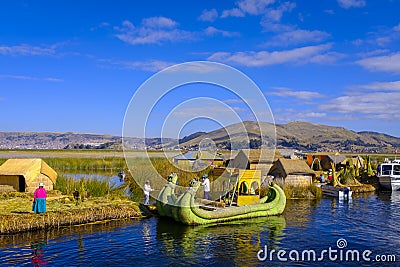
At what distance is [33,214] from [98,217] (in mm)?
3364

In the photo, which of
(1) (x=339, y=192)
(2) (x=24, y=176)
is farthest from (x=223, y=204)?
(1) (x=339, y=192)

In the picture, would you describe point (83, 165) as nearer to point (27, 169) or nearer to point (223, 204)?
point (27, 169)

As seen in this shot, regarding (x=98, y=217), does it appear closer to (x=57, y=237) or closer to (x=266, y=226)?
(x=57, y=237)

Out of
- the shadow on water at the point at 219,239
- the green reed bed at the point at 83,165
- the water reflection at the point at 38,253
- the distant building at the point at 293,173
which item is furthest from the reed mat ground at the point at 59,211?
the green reed bed at the point at 83,165

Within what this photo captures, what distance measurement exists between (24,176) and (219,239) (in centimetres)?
1500

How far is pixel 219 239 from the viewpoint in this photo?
18953 millimetres

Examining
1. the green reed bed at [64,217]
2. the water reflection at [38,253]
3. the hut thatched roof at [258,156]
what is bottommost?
the water reflection at [38,253]

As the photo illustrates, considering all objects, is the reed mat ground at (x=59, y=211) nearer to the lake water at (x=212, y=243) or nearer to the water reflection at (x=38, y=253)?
the lake water at (x=212, y=243)

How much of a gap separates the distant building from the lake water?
11.9 m

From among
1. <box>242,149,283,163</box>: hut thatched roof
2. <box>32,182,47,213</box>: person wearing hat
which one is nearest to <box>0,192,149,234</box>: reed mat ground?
<box>32,182,47,213</box>: person wearing hat

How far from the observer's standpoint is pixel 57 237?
18.6 m

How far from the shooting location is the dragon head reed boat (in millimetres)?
21453

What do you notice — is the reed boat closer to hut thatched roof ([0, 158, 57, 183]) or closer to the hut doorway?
hut thatched roof ([0, 158, 57, 183])

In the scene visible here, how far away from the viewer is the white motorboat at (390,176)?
41.9 meters
